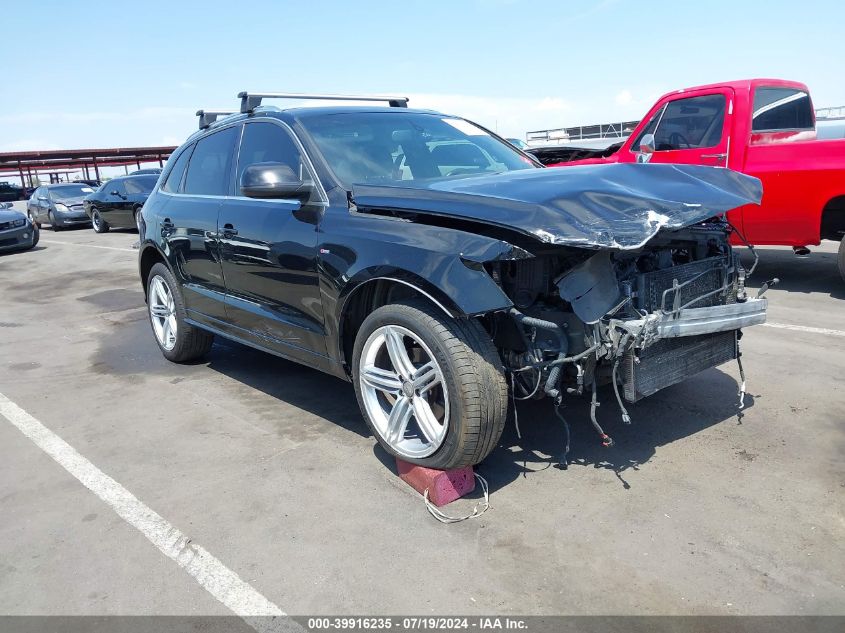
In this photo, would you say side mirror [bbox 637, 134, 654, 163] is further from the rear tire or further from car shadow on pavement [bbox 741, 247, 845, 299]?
the rear tire

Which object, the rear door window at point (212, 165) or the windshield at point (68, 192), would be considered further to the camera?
the windshield at point (68, 192)

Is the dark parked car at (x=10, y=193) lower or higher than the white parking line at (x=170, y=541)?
higher

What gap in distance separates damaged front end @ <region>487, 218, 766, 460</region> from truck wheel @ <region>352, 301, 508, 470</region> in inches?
8.7

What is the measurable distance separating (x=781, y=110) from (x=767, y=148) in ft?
2.34

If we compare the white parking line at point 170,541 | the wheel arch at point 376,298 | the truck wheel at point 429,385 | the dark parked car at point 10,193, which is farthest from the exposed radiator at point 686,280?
the dark parked car at point 10,193

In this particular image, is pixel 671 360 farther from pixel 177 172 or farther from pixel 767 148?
pixel 767 148

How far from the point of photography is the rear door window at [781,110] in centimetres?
698

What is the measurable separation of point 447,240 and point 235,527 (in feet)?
5.32

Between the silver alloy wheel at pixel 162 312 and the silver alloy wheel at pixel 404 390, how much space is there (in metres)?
2.67

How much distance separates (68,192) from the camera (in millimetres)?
22281

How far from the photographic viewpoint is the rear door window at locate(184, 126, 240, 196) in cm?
473

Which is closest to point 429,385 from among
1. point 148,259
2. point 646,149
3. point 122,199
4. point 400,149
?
point 400,149

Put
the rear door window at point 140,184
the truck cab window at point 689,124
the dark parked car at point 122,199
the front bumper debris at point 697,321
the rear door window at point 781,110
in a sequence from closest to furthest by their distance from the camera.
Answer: the front bumper debris at point 697,321 → the rear door window at point 781,110 → the truck cab window at point 689,124 → the dark parked car at point 122,199 → the rear door window at point 140,184

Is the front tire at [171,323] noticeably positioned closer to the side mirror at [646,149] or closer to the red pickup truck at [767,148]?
the side mirror at [646,149]
